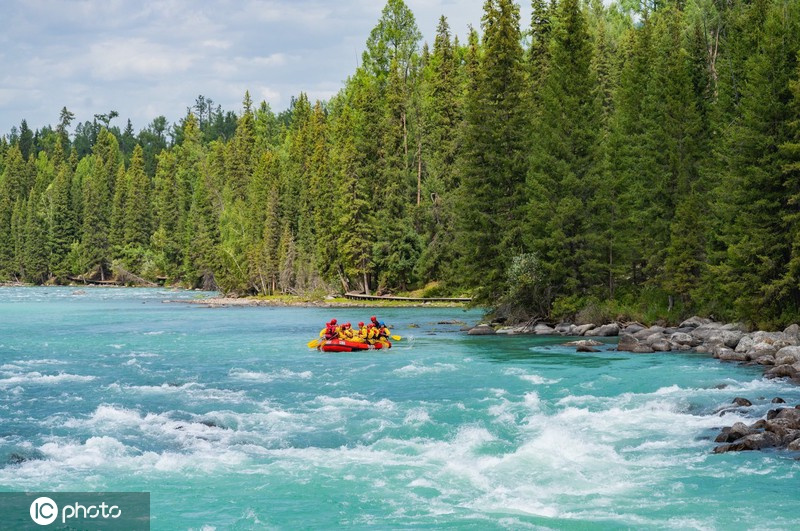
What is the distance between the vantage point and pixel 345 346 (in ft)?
122

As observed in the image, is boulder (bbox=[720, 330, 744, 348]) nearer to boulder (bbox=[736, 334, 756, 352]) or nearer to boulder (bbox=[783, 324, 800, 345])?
boulder (bbox=[736, 334, 756, 352])

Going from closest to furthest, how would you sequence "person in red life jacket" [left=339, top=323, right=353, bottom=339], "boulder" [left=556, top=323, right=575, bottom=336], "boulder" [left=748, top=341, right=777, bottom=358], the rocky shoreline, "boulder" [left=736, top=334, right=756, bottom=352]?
the rocky shoreline → "boulder" [left=748, top=341, right=777, bottom=358] → "boulder" [left=736, top=334, right=756, bottom=352] → "person in red life jacket" [left=339, top=323, right=353, bottom=339] → "boulder" [left=556, top=323, right=575, bottom=336]

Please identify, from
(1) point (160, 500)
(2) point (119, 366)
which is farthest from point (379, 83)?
(1) point (160, 500)

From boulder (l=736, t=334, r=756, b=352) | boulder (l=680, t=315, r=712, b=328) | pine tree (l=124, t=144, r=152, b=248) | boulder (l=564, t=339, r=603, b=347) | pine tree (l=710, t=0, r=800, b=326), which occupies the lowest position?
boulder (l=564, t=339, r=603, b=347)

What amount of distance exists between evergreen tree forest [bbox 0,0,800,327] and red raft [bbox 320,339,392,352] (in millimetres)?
10087

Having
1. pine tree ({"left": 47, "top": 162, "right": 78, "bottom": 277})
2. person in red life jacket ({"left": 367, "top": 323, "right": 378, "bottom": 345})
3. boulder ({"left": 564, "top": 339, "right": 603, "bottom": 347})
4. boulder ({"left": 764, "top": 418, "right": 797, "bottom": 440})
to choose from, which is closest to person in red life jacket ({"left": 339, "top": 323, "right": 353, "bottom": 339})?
person in red life jacket ({"left": 367, "top": 323, "right": 378, "bottom": 345})

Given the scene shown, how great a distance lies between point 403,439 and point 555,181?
27078 mm

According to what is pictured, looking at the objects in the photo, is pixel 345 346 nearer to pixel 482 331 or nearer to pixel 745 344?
pixel 482 331

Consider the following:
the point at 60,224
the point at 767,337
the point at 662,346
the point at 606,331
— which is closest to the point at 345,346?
the point at 606,331

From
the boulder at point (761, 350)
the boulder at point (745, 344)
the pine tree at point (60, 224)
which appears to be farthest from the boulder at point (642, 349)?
the pine tree at point (60, 224)

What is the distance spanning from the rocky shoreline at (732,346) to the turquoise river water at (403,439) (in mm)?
621

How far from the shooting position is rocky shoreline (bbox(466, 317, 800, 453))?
18422 millimetres

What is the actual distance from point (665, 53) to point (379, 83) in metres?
51.7

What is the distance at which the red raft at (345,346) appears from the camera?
3678 centimetres
